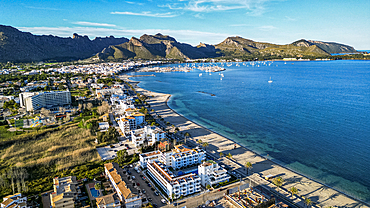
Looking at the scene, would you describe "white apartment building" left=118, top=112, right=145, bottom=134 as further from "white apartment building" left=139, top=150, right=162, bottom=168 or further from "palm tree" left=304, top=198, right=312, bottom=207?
"palm tree" left=304, top=198, right=312, bottom=207

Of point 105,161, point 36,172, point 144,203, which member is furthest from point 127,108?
point 144,203

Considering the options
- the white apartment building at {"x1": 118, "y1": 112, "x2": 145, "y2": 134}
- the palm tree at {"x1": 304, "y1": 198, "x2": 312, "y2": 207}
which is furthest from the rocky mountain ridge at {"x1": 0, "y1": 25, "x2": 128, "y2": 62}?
the palm tree at {"x1": 304, "y1": 198, "x2": 312, "y2": 207}

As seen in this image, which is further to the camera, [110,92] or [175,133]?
[110,92]

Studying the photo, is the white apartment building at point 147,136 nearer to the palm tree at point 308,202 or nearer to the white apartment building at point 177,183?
the white apartment building at point 177,183

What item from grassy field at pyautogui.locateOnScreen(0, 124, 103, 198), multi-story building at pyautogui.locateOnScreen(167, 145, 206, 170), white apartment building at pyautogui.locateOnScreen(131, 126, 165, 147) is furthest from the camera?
white apartment building at pyautogui.locateOnScreen(131, 126, 165, 147)

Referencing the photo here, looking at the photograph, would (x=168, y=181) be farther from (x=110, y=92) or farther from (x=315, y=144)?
(x=110, y=92)
